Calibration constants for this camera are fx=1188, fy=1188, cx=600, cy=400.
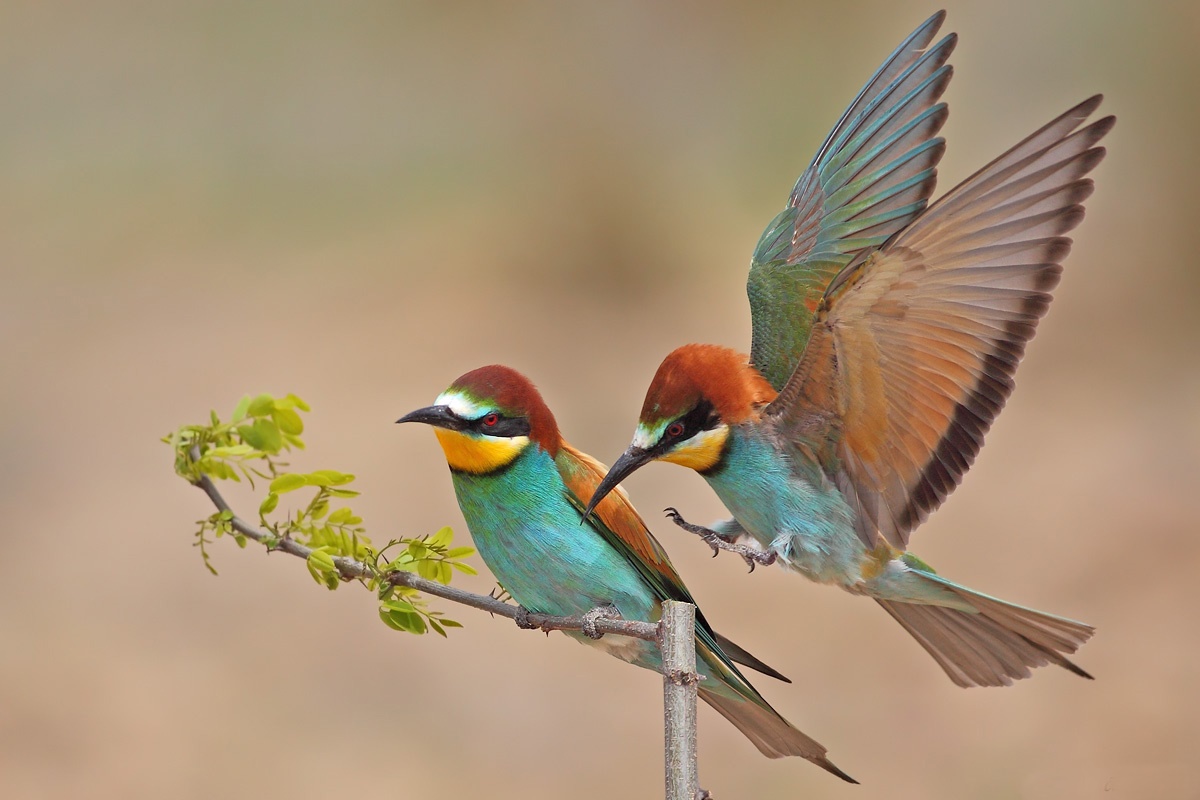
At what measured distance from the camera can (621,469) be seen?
1019 mm

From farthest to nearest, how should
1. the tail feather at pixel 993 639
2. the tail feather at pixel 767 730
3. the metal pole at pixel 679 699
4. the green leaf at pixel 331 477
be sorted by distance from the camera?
1. the tail feather at pixel 993 639
2. the tail feather at pixel 767 730
3. the green leaf at pixel 331 477
4. the metal pole at pixel 679 699

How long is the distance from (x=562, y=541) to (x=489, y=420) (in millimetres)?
154

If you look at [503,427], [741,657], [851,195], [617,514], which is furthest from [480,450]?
[851,195]

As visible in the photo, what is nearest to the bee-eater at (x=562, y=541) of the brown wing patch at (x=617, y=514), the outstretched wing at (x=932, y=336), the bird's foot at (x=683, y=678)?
the brown wing patch at (x=617, y=514)

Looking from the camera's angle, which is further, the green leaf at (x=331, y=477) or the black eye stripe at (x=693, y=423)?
the black eye stripe at (x=693, y=423)

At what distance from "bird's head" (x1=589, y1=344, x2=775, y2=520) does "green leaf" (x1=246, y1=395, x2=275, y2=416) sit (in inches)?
11.3

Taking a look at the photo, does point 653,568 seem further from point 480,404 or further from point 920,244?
point 920,244

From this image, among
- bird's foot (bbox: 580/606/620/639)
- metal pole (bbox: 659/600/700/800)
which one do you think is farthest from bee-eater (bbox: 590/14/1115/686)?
metal pole (bbox: 659/600/700/800)

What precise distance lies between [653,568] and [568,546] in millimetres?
85

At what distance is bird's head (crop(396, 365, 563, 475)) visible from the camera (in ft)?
3.42

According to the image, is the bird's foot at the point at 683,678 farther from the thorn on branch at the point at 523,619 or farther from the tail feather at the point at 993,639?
the tail feather at the point at 993,639

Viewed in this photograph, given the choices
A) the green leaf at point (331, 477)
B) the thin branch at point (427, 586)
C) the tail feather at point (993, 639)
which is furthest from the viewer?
the tail feather at point (993, 639)

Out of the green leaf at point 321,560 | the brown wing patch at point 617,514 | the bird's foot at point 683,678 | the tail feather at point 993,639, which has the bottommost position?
the tail feather at point 993,639

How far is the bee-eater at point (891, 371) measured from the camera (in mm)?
1056
